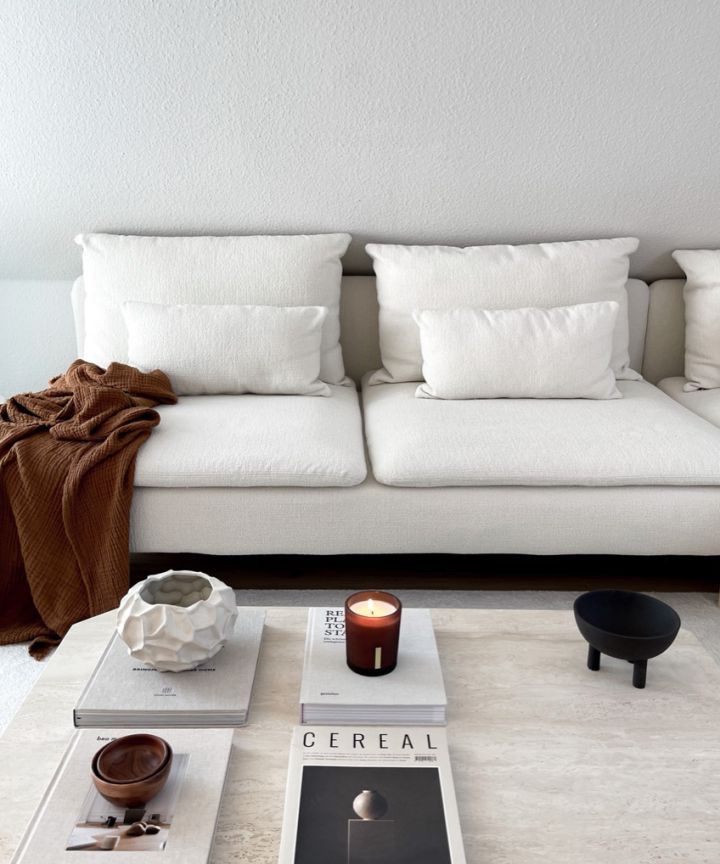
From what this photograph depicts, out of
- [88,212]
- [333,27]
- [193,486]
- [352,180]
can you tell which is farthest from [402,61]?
[193,486]

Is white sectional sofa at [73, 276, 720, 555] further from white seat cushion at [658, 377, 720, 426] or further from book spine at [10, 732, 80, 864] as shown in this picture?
book spine at [10, 732, 80, 864]

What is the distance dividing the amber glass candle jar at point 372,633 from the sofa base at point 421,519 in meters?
0.77

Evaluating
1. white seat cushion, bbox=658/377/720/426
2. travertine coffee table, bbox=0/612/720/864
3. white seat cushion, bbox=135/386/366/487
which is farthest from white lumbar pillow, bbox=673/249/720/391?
travertine coffee table, bbox=0/612/720/864

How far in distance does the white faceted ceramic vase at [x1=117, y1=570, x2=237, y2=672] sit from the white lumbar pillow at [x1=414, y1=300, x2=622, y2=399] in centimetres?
128

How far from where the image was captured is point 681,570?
2.25 m

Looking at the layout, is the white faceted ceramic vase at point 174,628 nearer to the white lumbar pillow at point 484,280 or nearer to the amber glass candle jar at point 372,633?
the amber glass candle jar at point 372,633

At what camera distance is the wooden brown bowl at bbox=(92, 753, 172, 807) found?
937mm

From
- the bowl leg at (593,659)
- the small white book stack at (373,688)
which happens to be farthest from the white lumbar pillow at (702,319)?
the small white book stack at (373,688)

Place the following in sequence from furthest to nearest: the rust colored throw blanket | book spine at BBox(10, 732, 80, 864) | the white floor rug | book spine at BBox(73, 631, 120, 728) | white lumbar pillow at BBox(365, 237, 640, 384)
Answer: white lumbar pillow at BBox(365, 237, 640, 384) < the white floor rug < the rust colored throw blanket < book spine at BBox(73, 631, 120, 728) < book spine at BBox(10, 732, 80, 864)

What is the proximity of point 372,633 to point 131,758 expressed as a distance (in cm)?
35

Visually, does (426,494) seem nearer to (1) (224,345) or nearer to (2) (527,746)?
(1) (224,345)

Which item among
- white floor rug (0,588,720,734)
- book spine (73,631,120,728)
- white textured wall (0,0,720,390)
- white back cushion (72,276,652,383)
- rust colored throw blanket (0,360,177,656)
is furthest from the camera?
white back cushion (72,276,652,383)

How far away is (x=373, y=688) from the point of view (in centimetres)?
115

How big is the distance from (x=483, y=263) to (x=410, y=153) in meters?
0.39
